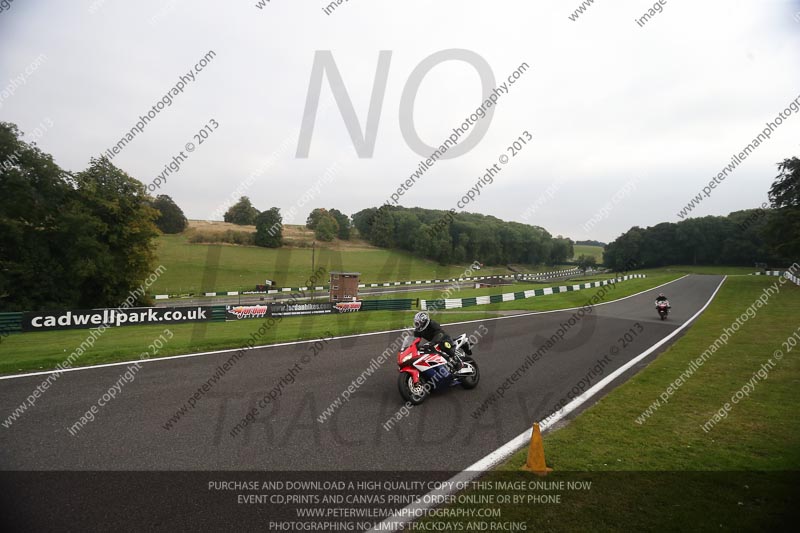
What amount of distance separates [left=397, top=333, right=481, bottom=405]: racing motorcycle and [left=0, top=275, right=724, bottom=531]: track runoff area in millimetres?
280

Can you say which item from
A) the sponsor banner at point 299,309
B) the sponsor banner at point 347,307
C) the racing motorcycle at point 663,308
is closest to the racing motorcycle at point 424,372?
the racing motorcycle at point 663,308

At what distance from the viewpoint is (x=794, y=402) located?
7594 millimetres

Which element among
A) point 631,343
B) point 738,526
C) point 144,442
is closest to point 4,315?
point 144,442

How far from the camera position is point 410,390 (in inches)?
299

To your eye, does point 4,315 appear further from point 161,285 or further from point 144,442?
point 161,285

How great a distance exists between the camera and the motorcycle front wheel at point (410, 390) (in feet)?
24.7

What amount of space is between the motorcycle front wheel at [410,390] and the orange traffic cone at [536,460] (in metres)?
2.84

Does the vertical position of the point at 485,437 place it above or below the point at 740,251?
below

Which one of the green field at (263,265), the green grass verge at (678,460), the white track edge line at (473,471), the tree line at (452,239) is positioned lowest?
the white track edge line at (473,471)

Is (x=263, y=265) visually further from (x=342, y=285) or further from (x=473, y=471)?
(x=473, y=471)

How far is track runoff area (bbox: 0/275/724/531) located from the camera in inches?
168

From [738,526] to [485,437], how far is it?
10.1 ft

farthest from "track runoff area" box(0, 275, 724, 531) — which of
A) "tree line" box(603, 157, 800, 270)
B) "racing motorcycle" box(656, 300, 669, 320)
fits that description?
"tree line" box(603, 157, 800, 270)

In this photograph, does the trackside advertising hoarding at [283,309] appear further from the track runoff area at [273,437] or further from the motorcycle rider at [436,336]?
the motorcycle rider at [436,336]
